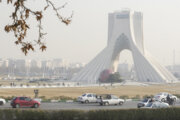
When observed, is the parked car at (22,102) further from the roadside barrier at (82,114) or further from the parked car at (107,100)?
the roadside barrier at (82,114)

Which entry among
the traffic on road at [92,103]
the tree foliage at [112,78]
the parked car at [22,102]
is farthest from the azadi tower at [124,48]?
the parked car at [22,102]

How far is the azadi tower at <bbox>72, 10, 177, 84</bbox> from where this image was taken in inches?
4240

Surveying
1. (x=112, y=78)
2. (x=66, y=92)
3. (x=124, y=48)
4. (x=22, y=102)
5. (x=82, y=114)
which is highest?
(x=124, y=48)

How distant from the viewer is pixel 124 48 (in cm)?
12488

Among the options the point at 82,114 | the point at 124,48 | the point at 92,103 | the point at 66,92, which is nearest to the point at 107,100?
the point at 92,103

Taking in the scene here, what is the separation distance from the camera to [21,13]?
26.2ft

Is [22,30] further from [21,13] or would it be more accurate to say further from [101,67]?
[101,67]

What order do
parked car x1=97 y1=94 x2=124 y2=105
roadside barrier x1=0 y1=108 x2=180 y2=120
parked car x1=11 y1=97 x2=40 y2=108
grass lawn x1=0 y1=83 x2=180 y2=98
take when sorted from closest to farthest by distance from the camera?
roadside barrier x1=0 y1=108 x2=180 y2=120, parked car x1=11 y1=97 x2=40 y2=108, parked car x1=97 y1=94 x2=124 y2=105, grass lawn x1=0 y1=83 x2=180 y2=98

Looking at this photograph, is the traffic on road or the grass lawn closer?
the traffic on road

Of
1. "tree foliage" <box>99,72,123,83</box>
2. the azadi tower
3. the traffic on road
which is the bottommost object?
the traffic on road

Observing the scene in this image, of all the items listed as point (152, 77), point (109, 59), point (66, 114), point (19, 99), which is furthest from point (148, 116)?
point (109, 59)

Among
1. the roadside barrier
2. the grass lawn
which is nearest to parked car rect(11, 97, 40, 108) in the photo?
the roadside barrier

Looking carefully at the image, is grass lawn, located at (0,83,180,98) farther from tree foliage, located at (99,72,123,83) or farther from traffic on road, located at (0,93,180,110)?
tree foliage, located at (99,72,123,83)

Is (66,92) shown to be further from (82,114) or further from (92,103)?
(82,114)
